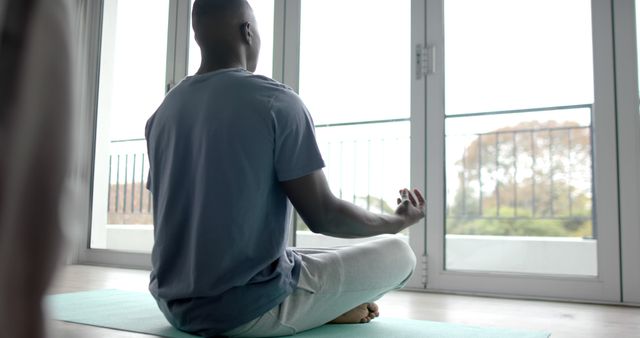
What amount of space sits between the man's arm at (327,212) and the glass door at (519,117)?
1.39 meters

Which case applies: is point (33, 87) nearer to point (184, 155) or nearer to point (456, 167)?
point (184, 155)

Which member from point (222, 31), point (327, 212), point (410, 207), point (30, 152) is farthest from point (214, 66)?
point (30, 152)

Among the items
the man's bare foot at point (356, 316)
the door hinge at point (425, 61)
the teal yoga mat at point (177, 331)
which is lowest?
the teal yoga mat at point (177, 331)

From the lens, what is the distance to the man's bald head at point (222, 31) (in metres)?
1.39

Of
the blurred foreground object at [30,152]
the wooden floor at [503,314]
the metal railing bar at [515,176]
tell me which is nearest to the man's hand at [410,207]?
the wooden floor at [503,314]

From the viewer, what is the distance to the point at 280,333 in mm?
1425

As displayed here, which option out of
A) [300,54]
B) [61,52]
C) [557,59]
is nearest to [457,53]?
[557,59]

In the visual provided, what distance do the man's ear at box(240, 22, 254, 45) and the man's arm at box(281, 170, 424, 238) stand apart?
393mm

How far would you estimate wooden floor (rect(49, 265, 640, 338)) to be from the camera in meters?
1.66

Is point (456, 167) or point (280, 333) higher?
point (456, 167)

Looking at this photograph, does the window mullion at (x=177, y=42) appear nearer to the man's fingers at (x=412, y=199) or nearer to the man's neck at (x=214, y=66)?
the man's neck at (x=214, y=66)

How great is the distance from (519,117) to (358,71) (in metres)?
0.91

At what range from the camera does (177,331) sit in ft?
4.99

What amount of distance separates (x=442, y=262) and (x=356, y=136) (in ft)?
4.86
